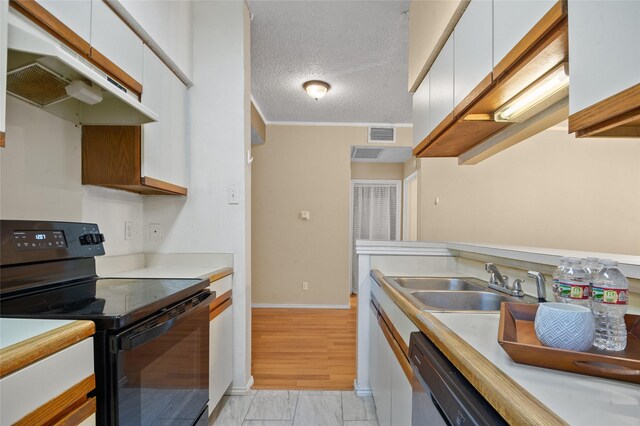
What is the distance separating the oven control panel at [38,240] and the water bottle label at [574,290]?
1.75 metres

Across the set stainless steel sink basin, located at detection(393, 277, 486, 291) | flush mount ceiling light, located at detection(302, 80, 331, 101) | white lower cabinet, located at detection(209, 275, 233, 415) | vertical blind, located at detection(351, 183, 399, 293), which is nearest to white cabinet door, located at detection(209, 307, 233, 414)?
white lower cabinet, located at detection(209, 275, 233, 415)

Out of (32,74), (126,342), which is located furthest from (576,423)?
(32,74)

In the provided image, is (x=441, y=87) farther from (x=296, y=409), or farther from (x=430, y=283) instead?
(x=296, y=409)

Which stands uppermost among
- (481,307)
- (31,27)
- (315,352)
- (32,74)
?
(31,27)

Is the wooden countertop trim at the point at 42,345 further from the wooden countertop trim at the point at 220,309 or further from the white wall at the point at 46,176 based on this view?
the wooden countertop trim at the point at 220,309

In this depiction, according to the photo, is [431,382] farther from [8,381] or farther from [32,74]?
[32,74]

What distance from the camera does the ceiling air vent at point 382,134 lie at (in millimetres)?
4590

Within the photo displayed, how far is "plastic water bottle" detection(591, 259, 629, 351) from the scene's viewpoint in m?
0.68

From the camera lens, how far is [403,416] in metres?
1.17

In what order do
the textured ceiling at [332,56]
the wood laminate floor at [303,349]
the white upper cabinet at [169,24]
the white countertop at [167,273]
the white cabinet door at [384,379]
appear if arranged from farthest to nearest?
the wood laminate floor at [303,349] → the textured ceiling at [332,56] → the white countertop at [167,273] → the white upper cabinet at [169,24] → the white cabinet door at [384,379]

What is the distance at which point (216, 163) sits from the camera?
216 centimetres

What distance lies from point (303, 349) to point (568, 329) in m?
2.64

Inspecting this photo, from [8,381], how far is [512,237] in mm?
4199

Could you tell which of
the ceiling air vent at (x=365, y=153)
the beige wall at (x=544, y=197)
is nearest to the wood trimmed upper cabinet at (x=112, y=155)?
the beige wall at (x=544, y=197)
